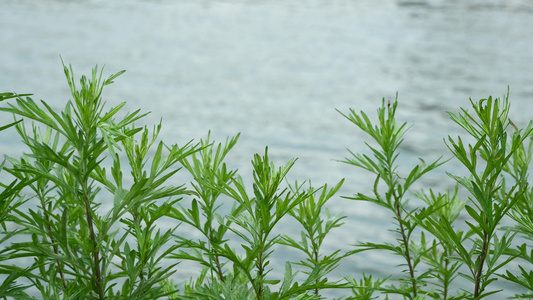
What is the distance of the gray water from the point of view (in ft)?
19.8

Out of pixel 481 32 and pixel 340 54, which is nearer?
pixel 340 54

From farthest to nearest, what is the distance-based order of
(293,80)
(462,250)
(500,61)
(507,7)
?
(507,7) < (500,61) < (293,80) < (462,250)

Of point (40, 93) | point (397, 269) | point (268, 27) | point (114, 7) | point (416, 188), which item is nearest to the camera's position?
point (397, 269)

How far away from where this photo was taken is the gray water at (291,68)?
6.05m

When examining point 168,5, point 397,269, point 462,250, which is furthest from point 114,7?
point 462,250

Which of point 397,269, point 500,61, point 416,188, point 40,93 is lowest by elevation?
point 397,269

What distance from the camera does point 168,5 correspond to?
42.9 ft

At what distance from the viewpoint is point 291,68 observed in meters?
8.84

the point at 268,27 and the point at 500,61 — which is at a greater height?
the point at 268,27

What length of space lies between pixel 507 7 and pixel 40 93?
379 inches

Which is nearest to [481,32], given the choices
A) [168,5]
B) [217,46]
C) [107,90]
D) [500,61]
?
[500,61]

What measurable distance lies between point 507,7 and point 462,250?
45.0 ft

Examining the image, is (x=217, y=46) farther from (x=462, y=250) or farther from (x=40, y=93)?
(x=462, y=250)

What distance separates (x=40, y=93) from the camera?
Result: 23.3ft
